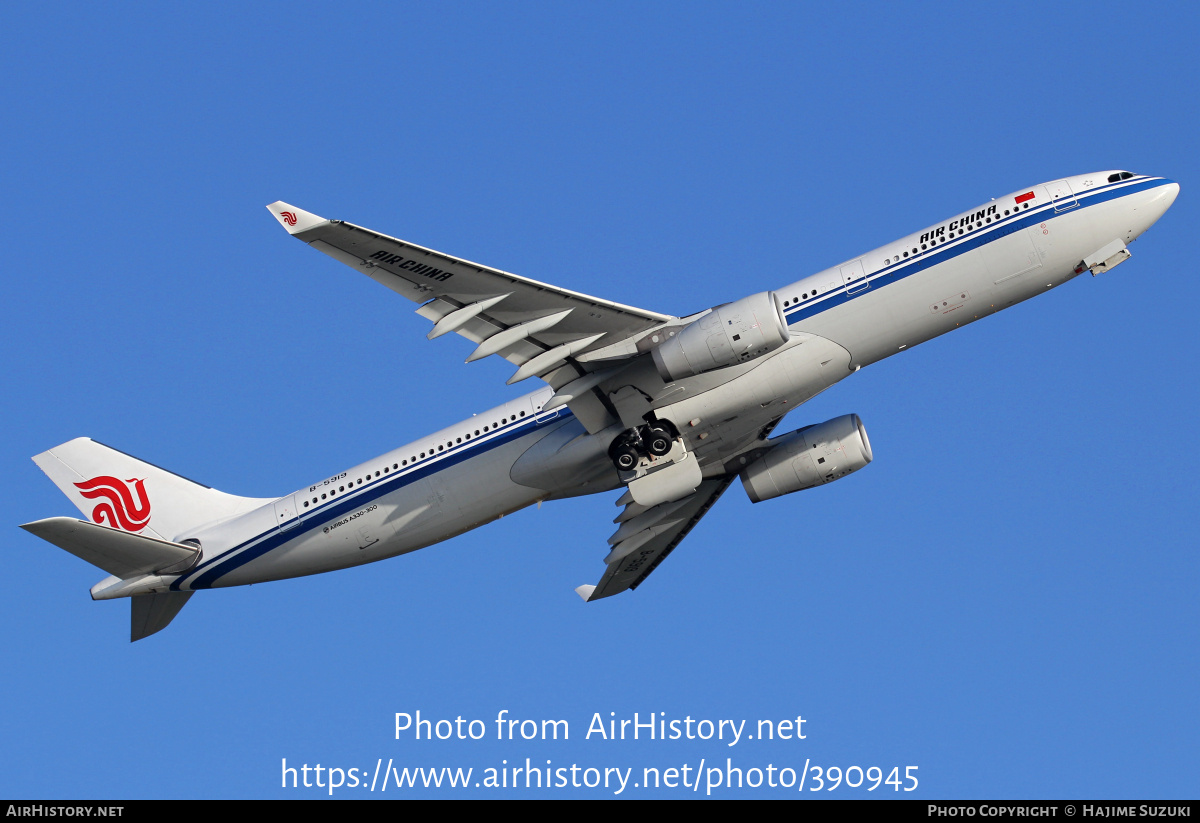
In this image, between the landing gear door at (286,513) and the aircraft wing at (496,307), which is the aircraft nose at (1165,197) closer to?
the aircraft wing at (496,307)

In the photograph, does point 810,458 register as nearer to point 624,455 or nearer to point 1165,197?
point 624,455

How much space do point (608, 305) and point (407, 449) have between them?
830cm

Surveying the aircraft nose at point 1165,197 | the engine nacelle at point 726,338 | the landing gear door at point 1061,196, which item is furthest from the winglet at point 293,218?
the aircraft nose at point 1165,197

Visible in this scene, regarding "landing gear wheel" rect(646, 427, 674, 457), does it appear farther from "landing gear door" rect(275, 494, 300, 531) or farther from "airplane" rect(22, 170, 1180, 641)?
"landing gear door" rect(275, 494, 300, 531)

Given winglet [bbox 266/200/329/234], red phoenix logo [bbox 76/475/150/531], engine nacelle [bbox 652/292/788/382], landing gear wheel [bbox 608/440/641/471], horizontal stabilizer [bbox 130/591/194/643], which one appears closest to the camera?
winglet [bbox 266/200/329/234]

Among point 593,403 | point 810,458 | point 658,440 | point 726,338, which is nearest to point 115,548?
point 593,403

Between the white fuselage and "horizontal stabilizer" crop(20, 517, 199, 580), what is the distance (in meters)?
4.81

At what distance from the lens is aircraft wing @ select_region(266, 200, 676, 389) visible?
26875 millimetres

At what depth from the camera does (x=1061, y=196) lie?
30.7 meters

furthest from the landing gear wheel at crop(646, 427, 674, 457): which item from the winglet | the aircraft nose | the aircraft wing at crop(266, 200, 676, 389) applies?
the aircraft nose

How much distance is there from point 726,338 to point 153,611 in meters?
19.7

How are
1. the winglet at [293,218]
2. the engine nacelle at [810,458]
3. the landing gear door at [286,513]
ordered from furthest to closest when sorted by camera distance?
the landing gear door at [286,513] < the engine nacelle at [810,458] < the winglet at [293,218]

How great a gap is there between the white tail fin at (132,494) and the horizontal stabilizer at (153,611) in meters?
1.77

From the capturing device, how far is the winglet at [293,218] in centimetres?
2600
